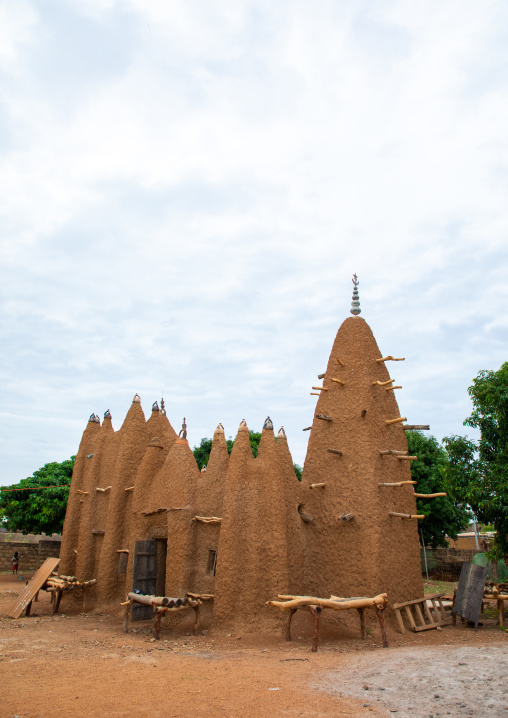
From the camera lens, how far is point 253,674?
8102 mm

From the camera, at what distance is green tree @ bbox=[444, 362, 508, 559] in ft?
39.9

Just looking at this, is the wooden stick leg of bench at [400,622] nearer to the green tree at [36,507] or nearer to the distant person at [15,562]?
the green tree at [36,507]

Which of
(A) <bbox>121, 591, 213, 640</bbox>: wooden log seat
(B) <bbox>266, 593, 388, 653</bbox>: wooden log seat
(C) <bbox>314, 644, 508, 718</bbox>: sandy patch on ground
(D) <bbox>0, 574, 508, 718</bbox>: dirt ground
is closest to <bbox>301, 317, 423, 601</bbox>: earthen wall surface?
Answer: (D) <bbox>0, 574, 508, 718</bbox>: dirt ground

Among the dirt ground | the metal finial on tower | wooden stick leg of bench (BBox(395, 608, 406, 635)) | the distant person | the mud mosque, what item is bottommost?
the dirt ground

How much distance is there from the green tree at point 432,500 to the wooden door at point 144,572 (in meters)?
14.8

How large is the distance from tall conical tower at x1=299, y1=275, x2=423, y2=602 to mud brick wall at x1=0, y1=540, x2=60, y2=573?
65.0ft

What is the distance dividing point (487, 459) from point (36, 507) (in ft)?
65.0

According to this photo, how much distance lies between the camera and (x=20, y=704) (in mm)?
6637

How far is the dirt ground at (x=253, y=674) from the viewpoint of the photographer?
256 inches

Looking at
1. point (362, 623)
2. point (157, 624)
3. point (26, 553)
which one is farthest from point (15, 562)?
point (362, 623)

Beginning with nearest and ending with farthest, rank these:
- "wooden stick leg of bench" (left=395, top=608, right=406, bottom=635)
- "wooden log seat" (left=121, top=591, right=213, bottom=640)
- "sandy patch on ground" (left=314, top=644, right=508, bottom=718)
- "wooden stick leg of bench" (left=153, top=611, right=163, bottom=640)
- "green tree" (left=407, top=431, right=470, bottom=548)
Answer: "sandy patch on ground" (left=314, top=644, right=508, bottom=718)
"wooden log seat" (left=121, top=591, right=213, bottom=640)
"wooden stick leg of bench" (left=153, top=611, right=163, bottom=640)
"wooden stick leg of bench" (left=395, top=608, right=406, bottom=635)
"green tree" (left=407, top=431, right=470, bottom=548)

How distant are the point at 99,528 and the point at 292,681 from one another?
10.2m

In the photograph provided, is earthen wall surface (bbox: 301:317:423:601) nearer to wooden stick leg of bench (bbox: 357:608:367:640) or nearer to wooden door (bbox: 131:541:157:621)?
wooden stick leg of bench (bbox: 357:608:367:640)

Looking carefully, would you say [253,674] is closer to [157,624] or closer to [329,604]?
[329,604]
